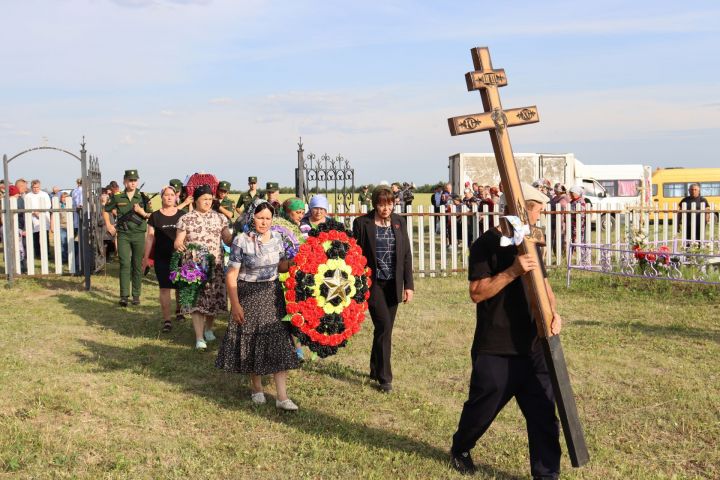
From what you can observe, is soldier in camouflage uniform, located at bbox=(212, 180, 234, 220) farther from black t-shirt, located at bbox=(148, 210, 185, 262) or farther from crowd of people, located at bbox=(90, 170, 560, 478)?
black t-shirt, located at bbox=(148, 210, 185, 262)

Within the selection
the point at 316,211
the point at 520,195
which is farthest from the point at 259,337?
the point at 520,195

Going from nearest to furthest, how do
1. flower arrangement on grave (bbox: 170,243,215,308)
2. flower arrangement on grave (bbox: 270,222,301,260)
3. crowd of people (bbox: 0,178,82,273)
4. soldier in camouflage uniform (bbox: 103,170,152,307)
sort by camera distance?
1. flower arrangement on grave (bbox: 270,222,301,260)
2. flower arrangement on grave (bbox: 170,243,215,308)
3. soldier in camouflage uniform (bbox: 103,170,152,307)
4. crowd of people (bbox: 0,178,82,273)

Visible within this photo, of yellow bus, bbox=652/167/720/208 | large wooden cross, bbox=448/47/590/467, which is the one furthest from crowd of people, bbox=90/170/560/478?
yellow bus, bbox=652/167/720/208

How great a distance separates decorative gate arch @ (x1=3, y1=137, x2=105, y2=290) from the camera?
12.7 metres

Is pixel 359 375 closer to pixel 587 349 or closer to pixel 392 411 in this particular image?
pixel 392 411

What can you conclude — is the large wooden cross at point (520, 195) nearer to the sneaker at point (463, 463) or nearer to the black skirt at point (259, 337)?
the sneaker at point (463, 463)

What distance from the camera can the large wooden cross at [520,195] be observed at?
14.0 ft

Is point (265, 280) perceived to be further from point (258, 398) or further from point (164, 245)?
point (164, 245)

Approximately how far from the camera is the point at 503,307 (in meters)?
4.46

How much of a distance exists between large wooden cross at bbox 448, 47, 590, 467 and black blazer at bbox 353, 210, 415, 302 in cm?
256

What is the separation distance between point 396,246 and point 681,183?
2754 centimetres

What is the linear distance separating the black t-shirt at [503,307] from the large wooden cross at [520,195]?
15 cm

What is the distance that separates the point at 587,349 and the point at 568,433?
4.25 meters

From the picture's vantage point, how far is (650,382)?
22.7ft
